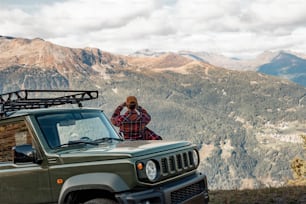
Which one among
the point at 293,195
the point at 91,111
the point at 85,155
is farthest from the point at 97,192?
the point at 293,195

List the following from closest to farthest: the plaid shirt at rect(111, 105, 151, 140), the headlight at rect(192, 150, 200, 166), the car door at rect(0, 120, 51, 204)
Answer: the car door at rect(0, 120, 51, 204)
the headlight at rect(192, 150, 200, 166)
the plaid shirt at rect(111, 105, 151, 140)

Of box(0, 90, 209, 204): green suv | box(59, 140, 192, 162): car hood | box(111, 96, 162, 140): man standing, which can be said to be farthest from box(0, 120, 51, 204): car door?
box(111, 96, 162, 140): man standing

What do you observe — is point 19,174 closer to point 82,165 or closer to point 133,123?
point 82,165

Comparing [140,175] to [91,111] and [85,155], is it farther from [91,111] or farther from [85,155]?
[91,111]

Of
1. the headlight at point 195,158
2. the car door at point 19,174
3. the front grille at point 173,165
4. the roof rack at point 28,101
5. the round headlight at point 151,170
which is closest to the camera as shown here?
the round headlight at point 151,170

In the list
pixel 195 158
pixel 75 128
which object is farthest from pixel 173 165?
pixel 75 128

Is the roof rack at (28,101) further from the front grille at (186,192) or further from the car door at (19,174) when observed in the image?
the front grille at (186,192)

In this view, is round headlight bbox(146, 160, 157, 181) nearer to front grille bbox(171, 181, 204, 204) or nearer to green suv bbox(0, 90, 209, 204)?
green suv bbox(0, 90, 209, 204)

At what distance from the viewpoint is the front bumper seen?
5.99m

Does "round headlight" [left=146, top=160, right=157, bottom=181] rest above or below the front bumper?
above

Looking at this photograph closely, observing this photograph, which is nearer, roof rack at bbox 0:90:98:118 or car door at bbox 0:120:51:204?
car door at bbox 0:120:51:204

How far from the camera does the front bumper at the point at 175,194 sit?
5.99 metres

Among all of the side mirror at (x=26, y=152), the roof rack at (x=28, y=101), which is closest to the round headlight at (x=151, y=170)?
the side mirror at (x=26, y=152)

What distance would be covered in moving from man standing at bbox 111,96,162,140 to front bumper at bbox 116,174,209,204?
3.84m
